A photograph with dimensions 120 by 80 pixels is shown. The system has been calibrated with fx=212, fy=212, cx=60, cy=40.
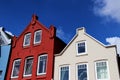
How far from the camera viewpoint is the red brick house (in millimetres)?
25688

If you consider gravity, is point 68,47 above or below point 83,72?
above

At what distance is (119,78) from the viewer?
20391 millimetres

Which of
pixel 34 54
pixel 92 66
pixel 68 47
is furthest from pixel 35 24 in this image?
pixel 92 66

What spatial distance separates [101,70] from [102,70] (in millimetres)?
110

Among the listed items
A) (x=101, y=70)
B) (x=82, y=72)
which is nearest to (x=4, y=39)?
(x=82, y=72)

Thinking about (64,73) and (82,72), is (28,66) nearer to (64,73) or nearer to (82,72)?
(64,73)

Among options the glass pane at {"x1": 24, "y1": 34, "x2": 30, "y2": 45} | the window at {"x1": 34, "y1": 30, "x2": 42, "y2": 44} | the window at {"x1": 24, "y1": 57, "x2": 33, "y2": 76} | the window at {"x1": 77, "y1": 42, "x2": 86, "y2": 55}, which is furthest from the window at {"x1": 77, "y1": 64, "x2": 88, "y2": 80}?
the glass pane at {"x1": 24, "y1": 34, "x2": 30, "y2": 45}

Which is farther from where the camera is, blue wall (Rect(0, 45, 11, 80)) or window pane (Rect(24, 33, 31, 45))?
window pane (Rect(24, 33, 31, 45))

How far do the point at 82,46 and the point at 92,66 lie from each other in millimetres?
2892

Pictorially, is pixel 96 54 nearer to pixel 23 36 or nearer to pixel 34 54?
pixel 34 54

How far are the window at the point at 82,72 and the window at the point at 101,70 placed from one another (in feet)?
4.49

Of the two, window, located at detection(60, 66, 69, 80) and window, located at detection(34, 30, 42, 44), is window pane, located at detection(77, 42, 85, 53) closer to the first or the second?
window, located at detection(60, 66, 69, 80)

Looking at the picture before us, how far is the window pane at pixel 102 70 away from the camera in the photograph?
2138 cm

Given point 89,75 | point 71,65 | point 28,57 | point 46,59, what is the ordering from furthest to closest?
point 28,57 → point 46,59 → point 71,65 → point 89,75
